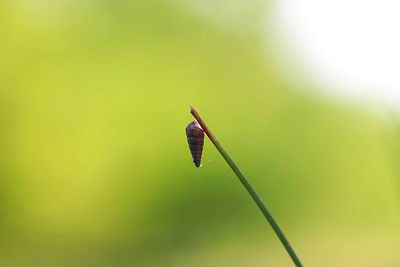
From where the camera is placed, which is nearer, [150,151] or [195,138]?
[195,138]

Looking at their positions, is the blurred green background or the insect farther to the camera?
the blurred green background

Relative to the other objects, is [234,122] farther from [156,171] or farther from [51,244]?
[51,244]

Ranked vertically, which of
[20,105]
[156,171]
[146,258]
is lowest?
[146,258]

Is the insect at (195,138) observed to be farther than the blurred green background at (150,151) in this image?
No

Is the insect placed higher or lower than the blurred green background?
lower

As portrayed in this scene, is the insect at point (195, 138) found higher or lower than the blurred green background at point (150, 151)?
lower

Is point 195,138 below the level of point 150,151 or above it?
below

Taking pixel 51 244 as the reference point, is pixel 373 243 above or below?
below

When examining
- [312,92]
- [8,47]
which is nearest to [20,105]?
[8,47]
